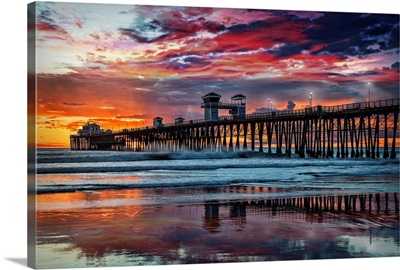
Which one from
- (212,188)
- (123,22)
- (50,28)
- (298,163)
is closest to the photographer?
(50,28)

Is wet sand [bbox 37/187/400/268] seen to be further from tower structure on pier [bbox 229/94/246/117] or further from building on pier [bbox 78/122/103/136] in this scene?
tower structure on pier [bbox 229/94/246/117]

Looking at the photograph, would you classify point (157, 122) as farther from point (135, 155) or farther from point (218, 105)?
point (135, 155)

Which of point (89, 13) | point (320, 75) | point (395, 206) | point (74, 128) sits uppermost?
point (89, 13)

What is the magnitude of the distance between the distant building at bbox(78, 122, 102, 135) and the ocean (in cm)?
41

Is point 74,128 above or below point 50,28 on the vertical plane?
below

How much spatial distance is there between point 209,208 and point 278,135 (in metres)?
4.52

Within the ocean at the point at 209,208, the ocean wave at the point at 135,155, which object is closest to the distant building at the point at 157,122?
the ocean at the point at 209,208

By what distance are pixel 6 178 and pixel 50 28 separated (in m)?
2.55

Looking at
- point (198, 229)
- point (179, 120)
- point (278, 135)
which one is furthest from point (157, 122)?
point (278, 135)

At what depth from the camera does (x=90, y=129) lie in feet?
34.3

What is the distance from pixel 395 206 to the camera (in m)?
11.6

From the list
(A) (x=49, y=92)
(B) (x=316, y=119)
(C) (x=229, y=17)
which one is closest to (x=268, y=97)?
(C) (x=229, y=17)

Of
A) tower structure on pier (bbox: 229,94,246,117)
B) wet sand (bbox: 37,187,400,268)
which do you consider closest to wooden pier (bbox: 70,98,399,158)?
tower structure on pier (bbox: 229,94,246,117)

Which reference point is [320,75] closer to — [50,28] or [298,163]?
[298,163]
